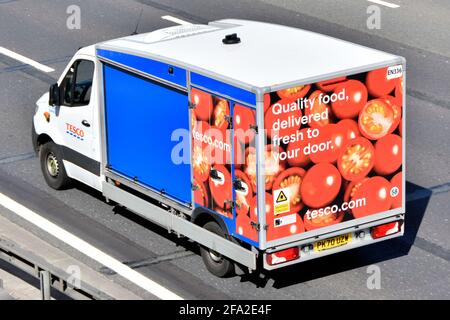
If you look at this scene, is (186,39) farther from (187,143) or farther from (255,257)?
(255,257)

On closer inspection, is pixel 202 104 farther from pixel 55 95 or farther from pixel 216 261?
pixel 55 95

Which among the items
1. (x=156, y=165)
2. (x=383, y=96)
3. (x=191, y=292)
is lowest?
(x=191, y=292)

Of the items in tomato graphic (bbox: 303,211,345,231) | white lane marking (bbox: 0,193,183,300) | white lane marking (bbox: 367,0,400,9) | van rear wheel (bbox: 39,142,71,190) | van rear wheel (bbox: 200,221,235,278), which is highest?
white lane marking (bbox: 367,0,400,9)

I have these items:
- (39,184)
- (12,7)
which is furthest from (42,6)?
(39,184)

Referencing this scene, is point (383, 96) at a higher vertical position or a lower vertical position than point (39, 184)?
higher

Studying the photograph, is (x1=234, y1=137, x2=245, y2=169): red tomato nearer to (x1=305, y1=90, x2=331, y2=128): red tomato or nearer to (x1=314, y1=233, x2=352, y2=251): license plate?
(x1=305, y1=90, x2=331, y2=128): red tomato

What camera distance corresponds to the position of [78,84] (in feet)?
51.9

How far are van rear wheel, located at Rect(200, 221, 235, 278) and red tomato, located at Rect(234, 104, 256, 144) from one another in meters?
1.35

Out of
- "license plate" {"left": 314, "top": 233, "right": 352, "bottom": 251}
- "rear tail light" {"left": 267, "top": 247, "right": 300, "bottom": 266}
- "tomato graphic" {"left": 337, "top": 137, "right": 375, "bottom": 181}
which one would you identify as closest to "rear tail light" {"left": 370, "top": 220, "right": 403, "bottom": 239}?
"license plate" {"left": 314, "top": 233, "right": 352, "bottom": 251}

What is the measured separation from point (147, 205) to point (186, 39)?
6.82ft

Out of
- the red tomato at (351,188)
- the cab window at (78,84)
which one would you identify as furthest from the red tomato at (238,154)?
the cab window at (78,84)

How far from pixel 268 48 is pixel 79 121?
3117 millimetres

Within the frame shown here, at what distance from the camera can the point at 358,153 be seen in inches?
528

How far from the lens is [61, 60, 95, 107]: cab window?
51.1 ft
